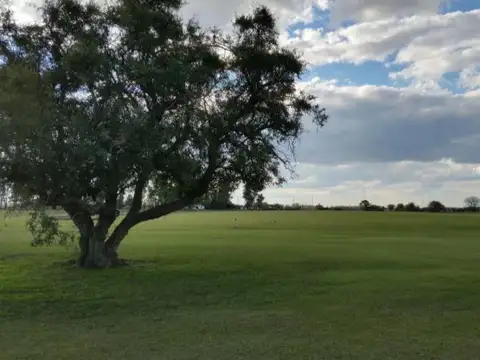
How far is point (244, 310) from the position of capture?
15039mm

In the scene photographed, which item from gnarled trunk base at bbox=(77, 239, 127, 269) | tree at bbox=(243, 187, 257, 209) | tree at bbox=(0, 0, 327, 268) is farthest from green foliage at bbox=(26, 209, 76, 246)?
tree at bbox=(243, 187, 257, 209)

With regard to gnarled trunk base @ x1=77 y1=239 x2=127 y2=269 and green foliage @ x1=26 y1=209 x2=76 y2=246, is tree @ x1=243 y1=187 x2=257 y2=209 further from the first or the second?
green foliage @ x1=26 y1=209 x2=76 y2=246

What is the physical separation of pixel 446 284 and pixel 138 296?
942 centimetres

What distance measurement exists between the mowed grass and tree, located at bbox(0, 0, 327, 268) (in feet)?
10.1

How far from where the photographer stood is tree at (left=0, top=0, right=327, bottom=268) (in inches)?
733

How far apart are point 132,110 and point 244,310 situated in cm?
830

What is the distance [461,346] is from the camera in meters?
10.7

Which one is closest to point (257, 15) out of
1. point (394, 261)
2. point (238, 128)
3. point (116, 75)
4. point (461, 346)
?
point (238, 128)

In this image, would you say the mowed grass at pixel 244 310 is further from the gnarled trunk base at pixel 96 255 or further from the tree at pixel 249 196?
the tree at pixel 249 196

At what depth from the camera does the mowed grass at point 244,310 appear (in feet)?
35.0

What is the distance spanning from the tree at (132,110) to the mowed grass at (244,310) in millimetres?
3090

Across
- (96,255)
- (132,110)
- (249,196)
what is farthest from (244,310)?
(96,255)

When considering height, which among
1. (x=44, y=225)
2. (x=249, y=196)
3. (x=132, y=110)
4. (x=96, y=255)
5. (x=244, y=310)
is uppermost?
(x=132, y=110)

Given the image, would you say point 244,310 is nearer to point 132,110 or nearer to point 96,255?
point 132,110
